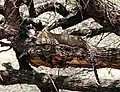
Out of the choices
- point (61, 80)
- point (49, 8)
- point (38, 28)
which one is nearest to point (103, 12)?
point (61, 80)

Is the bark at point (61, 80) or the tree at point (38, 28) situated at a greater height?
the tree at point (38, 28)

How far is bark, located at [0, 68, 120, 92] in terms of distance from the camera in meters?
2.94

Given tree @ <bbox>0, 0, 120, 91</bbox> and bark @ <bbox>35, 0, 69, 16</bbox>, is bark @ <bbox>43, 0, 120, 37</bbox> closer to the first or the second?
tree @ <bbox>0, 0, 120, 91</bbox>

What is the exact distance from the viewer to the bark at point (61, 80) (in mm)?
2939

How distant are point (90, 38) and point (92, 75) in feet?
2.25

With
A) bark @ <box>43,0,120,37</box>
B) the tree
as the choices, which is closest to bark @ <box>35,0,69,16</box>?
the tree

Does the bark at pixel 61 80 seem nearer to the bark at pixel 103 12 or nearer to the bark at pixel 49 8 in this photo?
the bark at pixel 103 12

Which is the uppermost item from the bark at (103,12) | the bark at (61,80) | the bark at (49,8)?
the bark at (103,12)

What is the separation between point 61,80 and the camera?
9.88 feet

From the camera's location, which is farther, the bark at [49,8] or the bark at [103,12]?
the bark at [49,8]

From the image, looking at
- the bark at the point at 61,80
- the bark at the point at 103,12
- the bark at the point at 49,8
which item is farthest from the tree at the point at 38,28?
the bark at the point at 49,8

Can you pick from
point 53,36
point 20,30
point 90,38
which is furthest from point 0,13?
point 90,38

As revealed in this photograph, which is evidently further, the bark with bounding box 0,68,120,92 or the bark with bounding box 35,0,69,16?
the bark with bounding box 35,0,69,16

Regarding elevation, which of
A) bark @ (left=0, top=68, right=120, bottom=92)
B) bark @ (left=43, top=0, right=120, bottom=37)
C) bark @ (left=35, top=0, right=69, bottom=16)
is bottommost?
bark @ (left=0, top=68, right=120, bottom=92)
